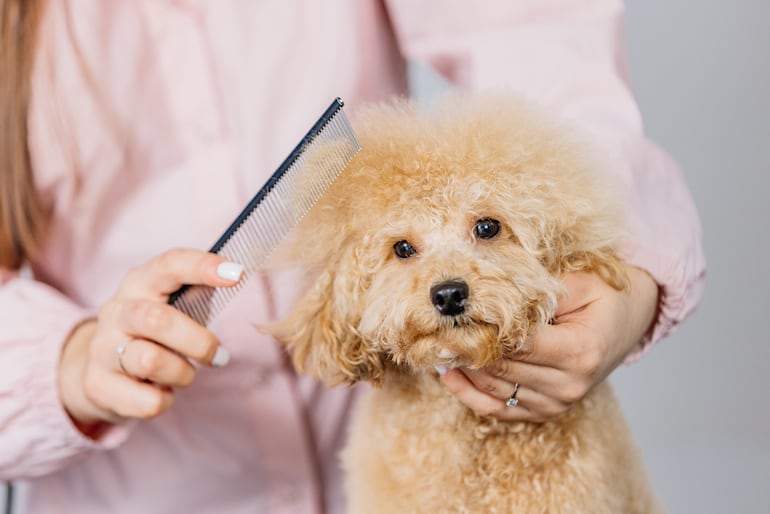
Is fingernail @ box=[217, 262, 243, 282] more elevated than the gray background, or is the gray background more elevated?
the gray background

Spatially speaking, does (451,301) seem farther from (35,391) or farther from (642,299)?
(35,391)

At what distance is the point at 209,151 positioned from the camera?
0.93 metres

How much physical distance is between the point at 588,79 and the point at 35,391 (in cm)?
57

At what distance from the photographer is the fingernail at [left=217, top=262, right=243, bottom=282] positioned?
661mm

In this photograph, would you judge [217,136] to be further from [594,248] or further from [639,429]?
[639,429]

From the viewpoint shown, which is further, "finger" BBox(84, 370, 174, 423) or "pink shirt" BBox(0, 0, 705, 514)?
"pink shirt" BBox(0, 0, 705, 514)

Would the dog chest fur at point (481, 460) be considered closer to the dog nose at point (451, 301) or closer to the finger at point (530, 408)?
the finger at point (530, 408)

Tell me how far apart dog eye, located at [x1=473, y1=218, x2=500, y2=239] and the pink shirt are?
259 millimetres

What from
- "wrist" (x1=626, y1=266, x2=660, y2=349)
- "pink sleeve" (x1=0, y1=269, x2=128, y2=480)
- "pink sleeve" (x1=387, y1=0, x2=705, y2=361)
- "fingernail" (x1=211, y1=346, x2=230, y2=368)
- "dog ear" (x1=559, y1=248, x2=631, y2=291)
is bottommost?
"pink sleeve" (x1=0, y1=269, x2=128, y2=480)

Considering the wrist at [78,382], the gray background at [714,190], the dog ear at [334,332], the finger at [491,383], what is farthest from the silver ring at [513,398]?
the gray background at [714,190]

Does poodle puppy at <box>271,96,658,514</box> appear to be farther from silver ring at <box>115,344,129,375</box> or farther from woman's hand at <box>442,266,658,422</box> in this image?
silver ring at <box>115,344,129,375</box>

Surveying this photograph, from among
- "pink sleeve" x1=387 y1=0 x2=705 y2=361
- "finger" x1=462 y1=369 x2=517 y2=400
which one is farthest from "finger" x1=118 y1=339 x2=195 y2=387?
"pink sleeve" x1=387 y1=0 x2=705 y2=361

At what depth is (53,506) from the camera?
1005 millimetres

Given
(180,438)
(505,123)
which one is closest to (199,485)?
(180,438)
